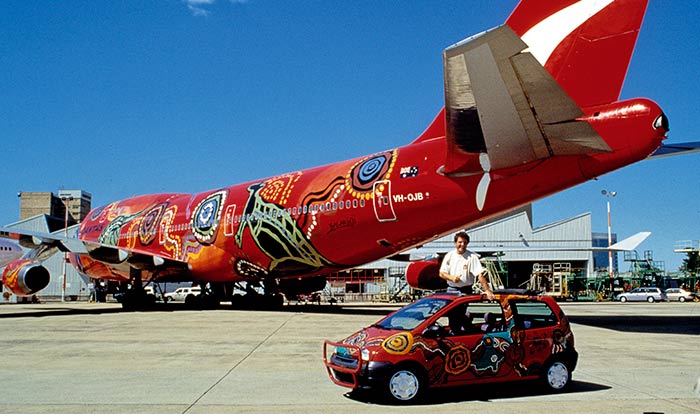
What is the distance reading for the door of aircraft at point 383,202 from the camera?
16.8m

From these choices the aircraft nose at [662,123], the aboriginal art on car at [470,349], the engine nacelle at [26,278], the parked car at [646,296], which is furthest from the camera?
the parked car at [646,296]

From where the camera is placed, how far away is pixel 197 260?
24531 millimetres

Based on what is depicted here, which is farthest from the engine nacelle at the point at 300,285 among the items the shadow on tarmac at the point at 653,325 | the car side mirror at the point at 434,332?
the car side mirror at the point at 434,332

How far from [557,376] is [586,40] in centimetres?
784

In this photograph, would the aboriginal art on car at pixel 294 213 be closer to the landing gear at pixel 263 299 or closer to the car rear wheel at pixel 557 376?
the landing gear at pixel 263 299

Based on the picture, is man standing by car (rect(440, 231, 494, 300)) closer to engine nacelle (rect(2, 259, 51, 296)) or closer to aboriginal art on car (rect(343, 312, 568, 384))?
aboriginal art on car (rect(343, 312, 568, 384))

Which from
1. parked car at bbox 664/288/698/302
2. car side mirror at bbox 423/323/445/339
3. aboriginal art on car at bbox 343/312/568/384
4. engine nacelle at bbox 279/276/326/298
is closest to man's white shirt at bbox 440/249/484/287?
aboriginal art on car at bbox 343/312/568/384

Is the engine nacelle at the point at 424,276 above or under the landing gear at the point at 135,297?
above

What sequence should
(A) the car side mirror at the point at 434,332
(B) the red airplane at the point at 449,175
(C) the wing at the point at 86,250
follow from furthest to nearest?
(C) the wing at the point at 86,250 → (B) the red airplane at the point at 449,175 → (A) the car side mirror at the point at 434,332

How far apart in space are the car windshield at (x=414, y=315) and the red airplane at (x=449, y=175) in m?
3.33

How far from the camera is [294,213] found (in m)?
20.2

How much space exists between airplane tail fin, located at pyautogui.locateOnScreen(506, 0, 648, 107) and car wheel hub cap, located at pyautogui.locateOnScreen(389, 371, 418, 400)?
820cm

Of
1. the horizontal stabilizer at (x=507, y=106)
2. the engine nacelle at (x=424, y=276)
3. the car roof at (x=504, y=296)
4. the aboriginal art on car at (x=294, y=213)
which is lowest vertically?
the engine nacelle at (x=424, y=276)

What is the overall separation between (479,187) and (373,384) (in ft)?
28.0
